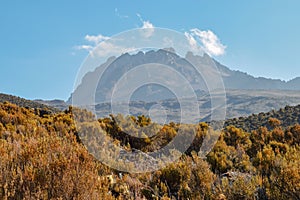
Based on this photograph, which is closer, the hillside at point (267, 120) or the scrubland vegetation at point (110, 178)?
the scrubland vegetation at point (110, 178)

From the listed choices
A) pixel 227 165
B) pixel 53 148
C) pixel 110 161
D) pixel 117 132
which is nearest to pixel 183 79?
pixel 227 165

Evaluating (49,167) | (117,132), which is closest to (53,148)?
(49,167)

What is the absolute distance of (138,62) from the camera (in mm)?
11352

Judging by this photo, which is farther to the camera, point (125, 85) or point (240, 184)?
point (125, 85)

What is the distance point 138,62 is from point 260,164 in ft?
17.9

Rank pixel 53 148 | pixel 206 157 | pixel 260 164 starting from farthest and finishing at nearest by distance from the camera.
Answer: pixel 206 157 → pixel 260 164 → pixel 53 148

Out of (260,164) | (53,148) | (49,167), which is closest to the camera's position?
(49,167)

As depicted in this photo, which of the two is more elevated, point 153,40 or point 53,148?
point 153,40

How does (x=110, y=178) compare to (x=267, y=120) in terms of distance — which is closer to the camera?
(x=110, y=178)

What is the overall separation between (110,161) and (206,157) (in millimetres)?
2880

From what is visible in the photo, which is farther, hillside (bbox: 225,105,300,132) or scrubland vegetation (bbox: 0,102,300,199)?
hillside (bbox: 225,105,300,132)

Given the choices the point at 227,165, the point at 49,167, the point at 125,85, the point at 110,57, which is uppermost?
the point at 110,57

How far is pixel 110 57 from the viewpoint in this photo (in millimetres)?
9945

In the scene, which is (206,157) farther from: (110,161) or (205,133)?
(205,133)
